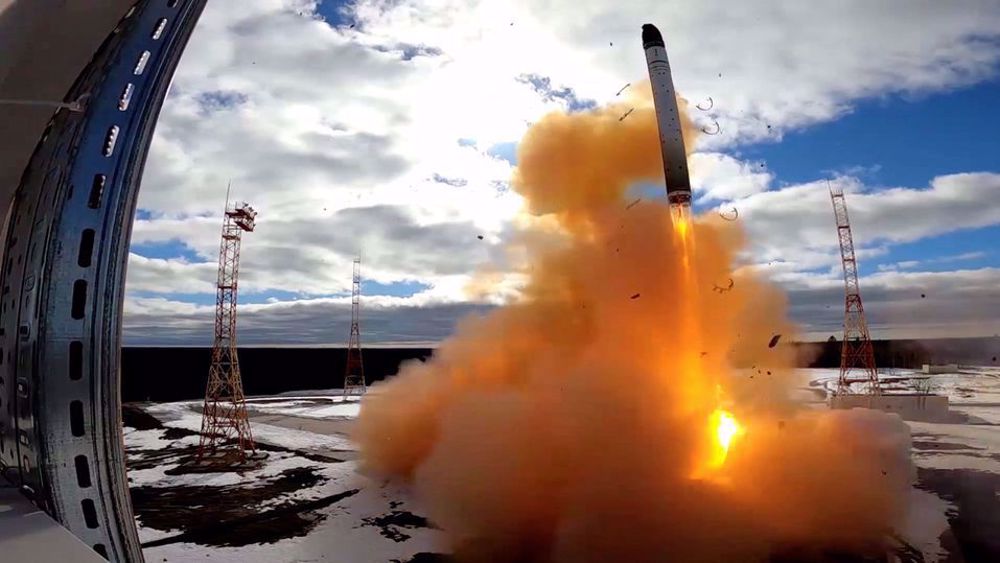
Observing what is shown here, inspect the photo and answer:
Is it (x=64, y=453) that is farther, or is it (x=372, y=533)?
(x=372, y=533)

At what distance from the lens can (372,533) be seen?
19.1 metres

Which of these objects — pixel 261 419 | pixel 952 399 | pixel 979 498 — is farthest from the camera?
pixel 952 399

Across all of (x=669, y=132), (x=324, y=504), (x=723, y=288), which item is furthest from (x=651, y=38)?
(x=324, y=504)

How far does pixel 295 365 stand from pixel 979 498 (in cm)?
13828

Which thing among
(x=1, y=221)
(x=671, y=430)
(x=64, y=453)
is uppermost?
(x=1, y=221)

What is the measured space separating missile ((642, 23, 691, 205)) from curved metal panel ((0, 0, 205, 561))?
16486 mm

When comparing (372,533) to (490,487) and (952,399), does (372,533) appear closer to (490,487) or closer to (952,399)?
(490,487)

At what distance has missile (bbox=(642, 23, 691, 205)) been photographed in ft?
63.1

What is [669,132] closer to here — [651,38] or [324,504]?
[651,38]

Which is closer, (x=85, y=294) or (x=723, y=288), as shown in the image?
(x=85, y=294)

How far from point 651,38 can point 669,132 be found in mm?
3361

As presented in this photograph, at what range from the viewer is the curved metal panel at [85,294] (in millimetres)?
4086

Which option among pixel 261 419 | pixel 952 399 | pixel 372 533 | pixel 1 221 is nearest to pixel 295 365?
pixel 261 419

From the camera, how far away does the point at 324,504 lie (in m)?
22.3
